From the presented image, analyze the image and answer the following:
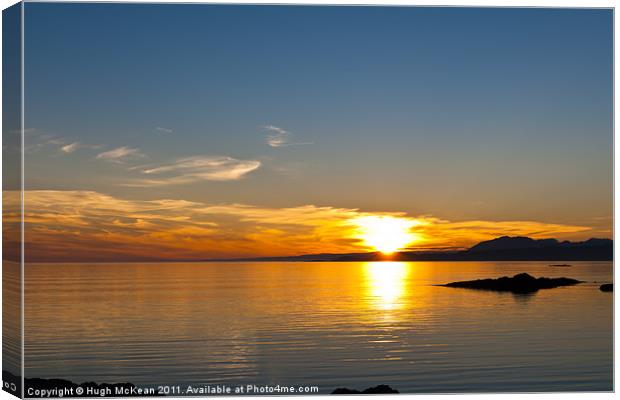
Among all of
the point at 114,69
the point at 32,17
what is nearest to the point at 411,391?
the point at 114,69

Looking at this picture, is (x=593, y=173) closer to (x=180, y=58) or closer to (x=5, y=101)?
(x=180, y=58)

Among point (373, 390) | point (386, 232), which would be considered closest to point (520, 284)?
point (386, 232)

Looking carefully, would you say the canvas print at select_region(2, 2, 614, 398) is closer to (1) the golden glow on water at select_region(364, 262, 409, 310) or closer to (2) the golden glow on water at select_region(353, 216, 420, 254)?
(2) the golden glow on water at select_region(353, 216, 420, 254)

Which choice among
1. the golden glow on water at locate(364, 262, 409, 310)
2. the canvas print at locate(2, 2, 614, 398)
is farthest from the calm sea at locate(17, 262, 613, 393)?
the golden glow on water at locate(364, 262, 409, 310)

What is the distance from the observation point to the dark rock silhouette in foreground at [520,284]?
23.0 meters

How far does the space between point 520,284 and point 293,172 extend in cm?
1067

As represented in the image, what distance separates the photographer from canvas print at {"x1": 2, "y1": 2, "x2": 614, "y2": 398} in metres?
12.3

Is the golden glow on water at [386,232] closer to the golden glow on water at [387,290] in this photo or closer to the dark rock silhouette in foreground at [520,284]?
the golden glow on water at [387,290]

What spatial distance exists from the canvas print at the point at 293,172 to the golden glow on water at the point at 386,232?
4 cm

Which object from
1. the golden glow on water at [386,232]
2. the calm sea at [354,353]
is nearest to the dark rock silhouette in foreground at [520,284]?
the calm sea at [354,353]

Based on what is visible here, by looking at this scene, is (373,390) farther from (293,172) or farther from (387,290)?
(387,290)

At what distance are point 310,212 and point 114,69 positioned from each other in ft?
14.1

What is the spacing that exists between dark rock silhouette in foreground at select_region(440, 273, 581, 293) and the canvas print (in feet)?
23.5

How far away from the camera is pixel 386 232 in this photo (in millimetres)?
15508
